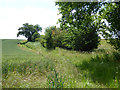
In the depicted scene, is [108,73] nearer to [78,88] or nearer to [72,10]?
[78,88]

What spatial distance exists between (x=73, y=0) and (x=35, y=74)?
17.7ft

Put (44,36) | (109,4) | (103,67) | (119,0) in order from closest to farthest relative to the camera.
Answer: (103,67) → (119,0) → (109,4) → (44,36)

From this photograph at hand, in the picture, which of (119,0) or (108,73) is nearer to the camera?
(108,73)

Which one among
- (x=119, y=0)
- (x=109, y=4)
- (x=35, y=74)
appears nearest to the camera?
(x=35, y=74)

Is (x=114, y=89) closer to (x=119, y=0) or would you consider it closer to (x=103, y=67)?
(x=103, y=67)

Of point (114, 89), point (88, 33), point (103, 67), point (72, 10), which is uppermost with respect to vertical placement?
point (72, 10)

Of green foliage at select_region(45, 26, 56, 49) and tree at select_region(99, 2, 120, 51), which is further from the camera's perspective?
green foliage at select_region(45, 26, 56, 49)

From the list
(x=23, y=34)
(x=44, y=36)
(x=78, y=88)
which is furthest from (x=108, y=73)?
(x=23, y=34)

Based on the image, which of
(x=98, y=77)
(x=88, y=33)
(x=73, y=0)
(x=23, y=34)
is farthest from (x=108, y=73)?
(x=23, y=34)

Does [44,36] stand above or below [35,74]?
above

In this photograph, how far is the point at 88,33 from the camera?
15.0 meters

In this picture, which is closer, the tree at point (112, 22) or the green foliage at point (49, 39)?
the tree at point (112, 22)

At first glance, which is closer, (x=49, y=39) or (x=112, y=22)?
(x=112, y=22)

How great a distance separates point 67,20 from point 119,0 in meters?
3.73
